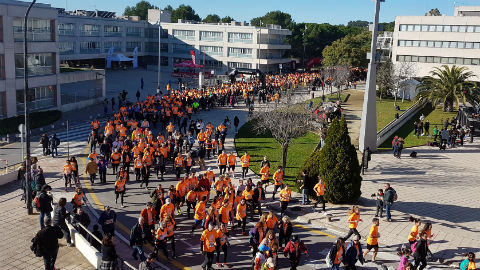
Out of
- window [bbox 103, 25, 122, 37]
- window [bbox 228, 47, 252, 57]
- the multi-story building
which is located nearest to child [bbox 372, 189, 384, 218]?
the multi-story building

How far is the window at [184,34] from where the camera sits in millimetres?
89188

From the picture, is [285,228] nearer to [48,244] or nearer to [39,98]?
[48,244]

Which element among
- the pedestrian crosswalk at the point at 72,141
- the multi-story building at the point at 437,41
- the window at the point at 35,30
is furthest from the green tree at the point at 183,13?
the pedestrian crosswalk at the point at 72,141

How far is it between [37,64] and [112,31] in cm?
4452

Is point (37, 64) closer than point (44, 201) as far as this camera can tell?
No

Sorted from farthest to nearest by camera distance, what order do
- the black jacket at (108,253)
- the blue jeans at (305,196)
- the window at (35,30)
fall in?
1. the window at (35,30)
2. the blue jeans at (305,196)
3. the black jacket at (108,253)

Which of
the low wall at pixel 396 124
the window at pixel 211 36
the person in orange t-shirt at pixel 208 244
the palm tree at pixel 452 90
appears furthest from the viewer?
the window at pixel 211 36

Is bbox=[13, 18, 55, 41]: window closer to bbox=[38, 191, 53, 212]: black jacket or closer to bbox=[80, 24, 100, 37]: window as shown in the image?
bbox=[38, 191, 53, 212]: black jacket

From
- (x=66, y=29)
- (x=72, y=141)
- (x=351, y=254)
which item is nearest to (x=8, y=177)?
(x=72, y=141)

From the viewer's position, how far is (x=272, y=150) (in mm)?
29344

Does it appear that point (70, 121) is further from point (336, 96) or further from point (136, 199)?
point (336, 96)

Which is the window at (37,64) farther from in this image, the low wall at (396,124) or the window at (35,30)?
the low wall at (396,124)

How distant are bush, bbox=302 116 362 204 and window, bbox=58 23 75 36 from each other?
2311 inches

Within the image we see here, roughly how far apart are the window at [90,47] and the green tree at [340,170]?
6320cm
